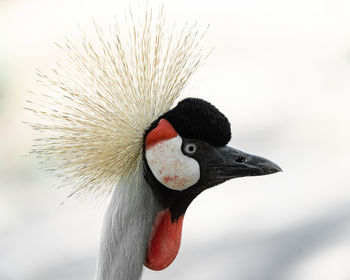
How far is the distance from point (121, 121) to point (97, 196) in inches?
6.8

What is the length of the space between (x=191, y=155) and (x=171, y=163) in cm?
5

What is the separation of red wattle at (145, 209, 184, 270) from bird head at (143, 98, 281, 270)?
0.17 ft

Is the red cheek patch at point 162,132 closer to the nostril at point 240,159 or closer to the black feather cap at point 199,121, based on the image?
the black feather cap at point 199,121

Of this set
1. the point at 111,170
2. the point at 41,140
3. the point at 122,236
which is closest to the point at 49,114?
the point at 41,140

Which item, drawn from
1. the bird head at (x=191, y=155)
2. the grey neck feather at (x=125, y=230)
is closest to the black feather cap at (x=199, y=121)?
the bird head at (x=191, y=155)

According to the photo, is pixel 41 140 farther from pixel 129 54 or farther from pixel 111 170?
pixel 129 54

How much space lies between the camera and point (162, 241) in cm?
136

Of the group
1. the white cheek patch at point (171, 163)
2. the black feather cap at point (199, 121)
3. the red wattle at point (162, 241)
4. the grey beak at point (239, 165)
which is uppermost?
the black feather cap at point (199, 121)

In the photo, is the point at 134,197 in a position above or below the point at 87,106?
below

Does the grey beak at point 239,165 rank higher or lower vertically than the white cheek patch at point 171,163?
lower

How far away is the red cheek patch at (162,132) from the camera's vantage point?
4.16ft

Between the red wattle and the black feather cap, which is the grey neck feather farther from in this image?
the black feather cap

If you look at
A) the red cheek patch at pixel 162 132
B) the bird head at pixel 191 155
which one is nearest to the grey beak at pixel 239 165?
the bird head at pixel 191 155

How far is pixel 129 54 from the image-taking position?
1380mm
